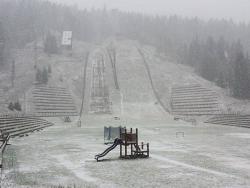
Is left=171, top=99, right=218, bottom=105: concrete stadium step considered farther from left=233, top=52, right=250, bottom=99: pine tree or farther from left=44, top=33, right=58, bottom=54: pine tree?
left=44, top=33, right=58, bottom=54: pine tree

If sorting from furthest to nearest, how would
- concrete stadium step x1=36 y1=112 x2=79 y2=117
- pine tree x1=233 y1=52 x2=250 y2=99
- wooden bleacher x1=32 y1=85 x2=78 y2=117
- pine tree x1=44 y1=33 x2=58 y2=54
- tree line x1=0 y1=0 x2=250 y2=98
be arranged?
pine tree x1=44 y1=33 x2=58 y2=54
tree line x1=0 y1=0 x2=250 y2=98
pine tree x1=233 y1=52 x2=250 y2=99
wooden bleacher x1=32 y1=85 x2=78 y2=117
concrete stadium step x1=36 y1=112 x2=79 y2=117

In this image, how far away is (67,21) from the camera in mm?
149125

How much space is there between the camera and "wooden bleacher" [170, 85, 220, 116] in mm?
67500

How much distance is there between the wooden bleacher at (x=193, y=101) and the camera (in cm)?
6750

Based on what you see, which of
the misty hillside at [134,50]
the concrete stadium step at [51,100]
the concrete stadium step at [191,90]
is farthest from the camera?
the misty hillside at [134,50]

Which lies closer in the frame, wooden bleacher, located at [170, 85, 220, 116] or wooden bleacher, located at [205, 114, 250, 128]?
wooden bleacher, located at [205, 114, 250, 128]

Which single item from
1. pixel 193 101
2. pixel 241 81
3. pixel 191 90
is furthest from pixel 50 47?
pixel 241 81

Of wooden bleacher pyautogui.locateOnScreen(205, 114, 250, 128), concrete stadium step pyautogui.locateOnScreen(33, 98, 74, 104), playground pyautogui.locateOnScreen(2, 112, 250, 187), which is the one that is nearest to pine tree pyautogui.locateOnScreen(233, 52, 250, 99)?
wooden bleacher pyautogui.locateOnScreen(205, 114, 250, 128)

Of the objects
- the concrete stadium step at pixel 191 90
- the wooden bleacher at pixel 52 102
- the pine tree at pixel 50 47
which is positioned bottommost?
the wooden bleacher at pixel 52 102

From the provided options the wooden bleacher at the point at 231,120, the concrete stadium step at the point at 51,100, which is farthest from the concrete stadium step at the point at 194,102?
the concrete stadium step at the point at 51,100

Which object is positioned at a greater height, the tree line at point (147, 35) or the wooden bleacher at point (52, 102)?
the tree line at point (147, 35)

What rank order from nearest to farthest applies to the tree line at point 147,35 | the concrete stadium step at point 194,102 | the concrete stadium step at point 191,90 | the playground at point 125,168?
the playground at point 125,168, the concrete stadium step at point 194,102, the concrete stadium step at point 191,90, the tree line at point 147,35

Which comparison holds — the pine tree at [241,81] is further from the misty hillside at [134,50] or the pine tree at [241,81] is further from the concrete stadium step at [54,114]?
the concrete stadium step at [54,114]

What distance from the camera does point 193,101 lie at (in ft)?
237
